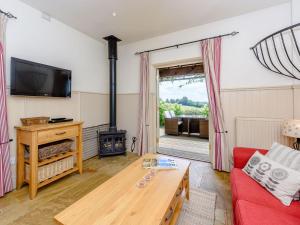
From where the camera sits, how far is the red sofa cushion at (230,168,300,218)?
1.18 metres

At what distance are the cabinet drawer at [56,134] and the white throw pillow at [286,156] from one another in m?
2.49

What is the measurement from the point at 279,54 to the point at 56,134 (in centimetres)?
333

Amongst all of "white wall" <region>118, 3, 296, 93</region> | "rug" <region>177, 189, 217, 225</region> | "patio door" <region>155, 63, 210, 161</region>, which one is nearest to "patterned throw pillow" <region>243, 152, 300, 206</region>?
"rug" <region>177, 189, 217, 225</region>

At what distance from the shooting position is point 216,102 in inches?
105

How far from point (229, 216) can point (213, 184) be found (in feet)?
2.12

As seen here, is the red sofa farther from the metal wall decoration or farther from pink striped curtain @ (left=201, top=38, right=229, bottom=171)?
the metal wall decoration

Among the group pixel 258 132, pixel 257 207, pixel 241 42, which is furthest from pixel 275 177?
pixel 241 42

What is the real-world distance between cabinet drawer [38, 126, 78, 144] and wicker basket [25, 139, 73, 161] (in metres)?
0.12

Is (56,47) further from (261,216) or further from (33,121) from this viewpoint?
(261,216)

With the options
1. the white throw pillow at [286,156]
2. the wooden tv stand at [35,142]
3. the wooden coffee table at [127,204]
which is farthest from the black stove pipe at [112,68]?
the white throw pillow at [286,156]

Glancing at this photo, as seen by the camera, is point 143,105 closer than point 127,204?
No

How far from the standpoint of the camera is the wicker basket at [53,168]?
6.72ft

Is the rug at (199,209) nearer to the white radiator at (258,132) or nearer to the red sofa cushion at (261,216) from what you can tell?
the red sofa cushion at (261,216)

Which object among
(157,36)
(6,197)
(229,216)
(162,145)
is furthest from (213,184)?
(157,36)
